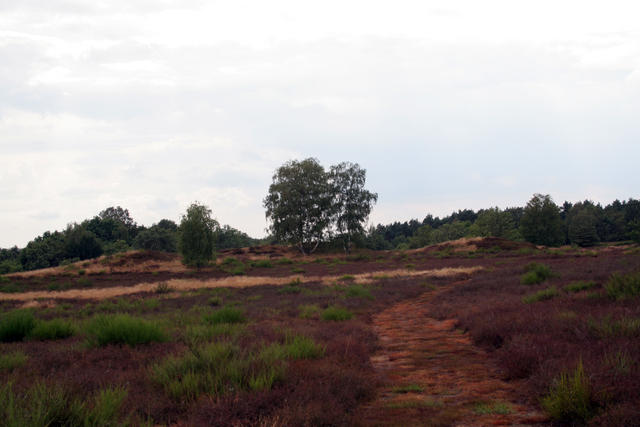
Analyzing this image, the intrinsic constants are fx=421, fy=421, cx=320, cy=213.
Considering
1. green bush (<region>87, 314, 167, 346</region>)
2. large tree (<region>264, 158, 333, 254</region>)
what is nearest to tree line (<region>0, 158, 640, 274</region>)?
large tree (<region>264, 158, 333, 254</region>)

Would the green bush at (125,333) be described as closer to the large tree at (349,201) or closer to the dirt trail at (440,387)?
the dirt trail at (440,387)

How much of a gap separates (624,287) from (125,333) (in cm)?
1095

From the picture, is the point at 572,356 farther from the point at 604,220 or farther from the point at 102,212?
the point at 102,212

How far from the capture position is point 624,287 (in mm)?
9508

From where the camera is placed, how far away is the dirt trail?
4.55 metres

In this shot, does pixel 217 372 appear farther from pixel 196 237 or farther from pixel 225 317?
pixel 196 237

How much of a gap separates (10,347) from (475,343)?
385 inches

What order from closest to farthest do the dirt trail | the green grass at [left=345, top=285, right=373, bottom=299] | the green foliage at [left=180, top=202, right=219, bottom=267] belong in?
the dirt trail, the green grass at [left=345, top=285, right=373, bottom=299], the green foliage at [left=180, top=202, right=219, bottom=267]

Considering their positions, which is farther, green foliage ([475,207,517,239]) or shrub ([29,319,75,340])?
green foliage ([475,207,517,239])

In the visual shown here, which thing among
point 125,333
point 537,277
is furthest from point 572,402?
point 537,277

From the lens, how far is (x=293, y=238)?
7144 centimetres

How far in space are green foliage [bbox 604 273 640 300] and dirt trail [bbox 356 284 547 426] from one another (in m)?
3.44

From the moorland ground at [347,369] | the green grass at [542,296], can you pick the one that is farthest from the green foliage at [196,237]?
the green grass at [542,296]

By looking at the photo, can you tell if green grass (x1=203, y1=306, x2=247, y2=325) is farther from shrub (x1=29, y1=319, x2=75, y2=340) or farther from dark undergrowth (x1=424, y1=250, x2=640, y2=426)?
dark undergrowth (x1=424, y1=250, x2=640, y2=426)
